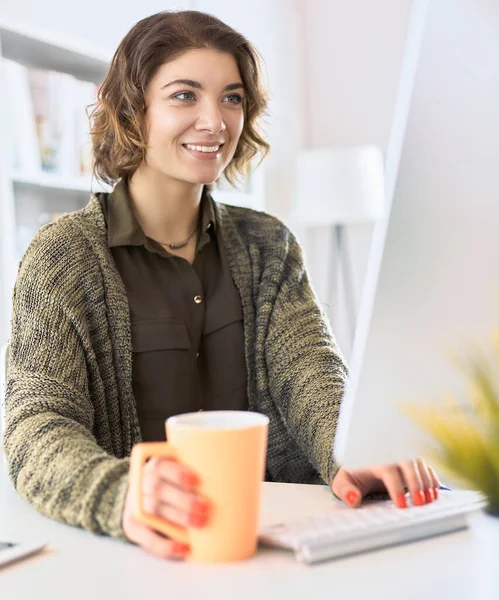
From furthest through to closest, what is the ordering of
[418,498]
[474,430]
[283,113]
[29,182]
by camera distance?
[283,113], [29,182], [418,498], [474,430]

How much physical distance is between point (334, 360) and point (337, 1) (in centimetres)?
354

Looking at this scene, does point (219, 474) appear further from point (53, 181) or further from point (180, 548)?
point (53, 181)

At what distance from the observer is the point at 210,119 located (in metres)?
1.38

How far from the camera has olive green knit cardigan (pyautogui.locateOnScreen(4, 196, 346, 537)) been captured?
2.81ft

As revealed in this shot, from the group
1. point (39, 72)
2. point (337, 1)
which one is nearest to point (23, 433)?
point (39, 72)

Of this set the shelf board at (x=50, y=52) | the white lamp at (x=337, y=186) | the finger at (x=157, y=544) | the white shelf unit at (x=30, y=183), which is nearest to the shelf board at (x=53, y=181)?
the white shelf unit at (x=30, y=183)

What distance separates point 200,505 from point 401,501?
29cm

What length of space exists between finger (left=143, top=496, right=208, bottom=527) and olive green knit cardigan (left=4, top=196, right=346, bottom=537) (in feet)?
0.30

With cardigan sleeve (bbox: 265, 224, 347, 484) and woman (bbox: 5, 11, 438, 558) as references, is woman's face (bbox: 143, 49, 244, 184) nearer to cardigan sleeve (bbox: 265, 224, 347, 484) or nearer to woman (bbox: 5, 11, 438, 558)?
woman (bbox: 5, 11, 438, 558)

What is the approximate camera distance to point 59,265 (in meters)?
1.23

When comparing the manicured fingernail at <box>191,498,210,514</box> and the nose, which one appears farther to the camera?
the nose

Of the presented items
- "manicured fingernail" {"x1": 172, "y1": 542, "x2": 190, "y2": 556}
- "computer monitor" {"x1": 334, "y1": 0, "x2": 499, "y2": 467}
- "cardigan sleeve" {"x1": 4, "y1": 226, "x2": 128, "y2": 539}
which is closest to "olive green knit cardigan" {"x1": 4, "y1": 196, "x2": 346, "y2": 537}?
"cardigan sleeve" {"x1": 4, "y1": 226, "x2": 128, "y2": 539}

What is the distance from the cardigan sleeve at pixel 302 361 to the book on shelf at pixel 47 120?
1285 mm

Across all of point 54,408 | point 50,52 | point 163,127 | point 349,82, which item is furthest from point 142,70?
point 349,82
